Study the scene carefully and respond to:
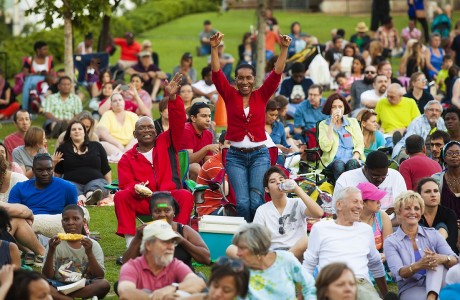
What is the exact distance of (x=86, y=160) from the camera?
54.6ft

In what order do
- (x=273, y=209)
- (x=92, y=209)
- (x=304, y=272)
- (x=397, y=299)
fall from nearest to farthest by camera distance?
1. (x=304, y=272)
2. (x=397, y=299)
3. (x=273, y=209)
4. (x=92, y=209)

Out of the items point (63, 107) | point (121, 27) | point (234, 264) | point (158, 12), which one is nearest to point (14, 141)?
point (63, 107)

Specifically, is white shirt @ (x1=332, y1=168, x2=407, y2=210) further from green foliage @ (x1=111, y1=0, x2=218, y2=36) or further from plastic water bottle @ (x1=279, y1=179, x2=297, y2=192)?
green foliage @ (x1=111, y1=0, x2=218, y2=36)

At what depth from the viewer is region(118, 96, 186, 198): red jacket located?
43.7ft

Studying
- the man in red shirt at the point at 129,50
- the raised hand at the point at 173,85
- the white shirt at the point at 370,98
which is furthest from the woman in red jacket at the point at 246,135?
the man in red shirt at the point at 129,50

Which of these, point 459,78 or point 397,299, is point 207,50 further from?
point 397,299

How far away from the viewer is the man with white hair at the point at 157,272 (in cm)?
1014

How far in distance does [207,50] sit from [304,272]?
24.7 m

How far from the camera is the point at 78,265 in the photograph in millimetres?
11852

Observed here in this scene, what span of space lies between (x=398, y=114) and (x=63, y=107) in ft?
19.6

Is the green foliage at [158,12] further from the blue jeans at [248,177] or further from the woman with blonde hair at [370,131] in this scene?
the blue jeans at [248,177]

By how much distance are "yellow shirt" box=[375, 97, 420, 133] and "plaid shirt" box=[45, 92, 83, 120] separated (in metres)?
5.50

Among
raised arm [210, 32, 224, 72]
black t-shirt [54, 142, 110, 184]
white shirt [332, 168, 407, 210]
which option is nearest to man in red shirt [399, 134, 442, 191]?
white shirt [332, 168, 407, 210]

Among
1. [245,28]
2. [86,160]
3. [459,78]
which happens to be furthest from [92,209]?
[245,28]
